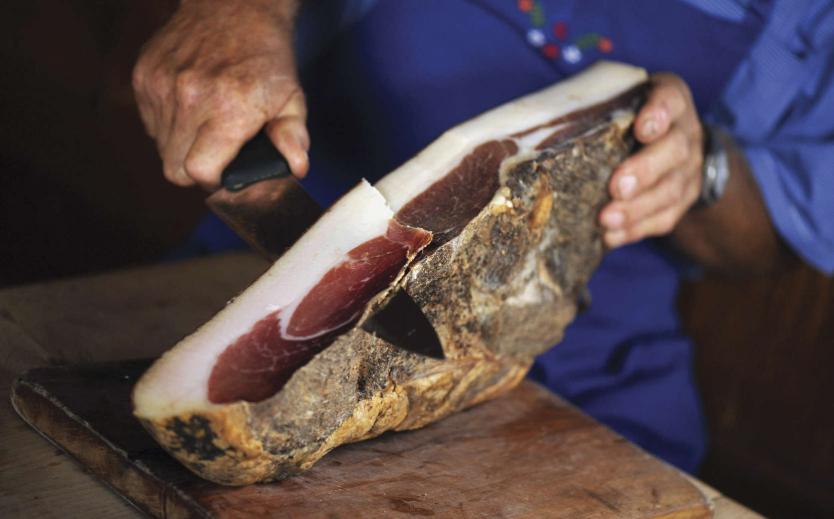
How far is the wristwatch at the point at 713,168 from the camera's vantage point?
1.85 metres

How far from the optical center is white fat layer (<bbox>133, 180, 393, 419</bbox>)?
109 centimetres

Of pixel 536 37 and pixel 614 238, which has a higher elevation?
pixel 536 37

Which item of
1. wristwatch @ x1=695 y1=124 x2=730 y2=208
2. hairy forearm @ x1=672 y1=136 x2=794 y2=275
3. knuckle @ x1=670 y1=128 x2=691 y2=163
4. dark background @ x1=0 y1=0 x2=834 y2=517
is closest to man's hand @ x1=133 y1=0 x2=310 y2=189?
knuckle @ x1=670 y1=128 x2=691 y2=163

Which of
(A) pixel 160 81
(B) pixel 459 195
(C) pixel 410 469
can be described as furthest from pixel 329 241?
(A) pixel 160 81

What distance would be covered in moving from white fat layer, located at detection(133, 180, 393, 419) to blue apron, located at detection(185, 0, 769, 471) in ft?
2.39

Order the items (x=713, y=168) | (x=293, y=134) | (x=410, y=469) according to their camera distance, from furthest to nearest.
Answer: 1. (x=713, y=168)
2. (x=293, y=134)
3. (x=410, y=469)

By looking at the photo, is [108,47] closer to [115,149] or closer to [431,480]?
[115,149]

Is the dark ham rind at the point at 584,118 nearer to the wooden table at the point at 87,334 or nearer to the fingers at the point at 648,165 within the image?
the fingers at the point at 648,165

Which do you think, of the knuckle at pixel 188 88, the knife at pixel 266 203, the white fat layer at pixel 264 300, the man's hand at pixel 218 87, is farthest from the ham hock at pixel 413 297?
the knuckle at pixel 188 88

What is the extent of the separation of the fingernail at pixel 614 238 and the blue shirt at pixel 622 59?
43cm

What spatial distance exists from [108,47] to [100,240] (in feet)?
2.10

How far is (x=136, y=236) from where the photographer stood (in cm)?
332

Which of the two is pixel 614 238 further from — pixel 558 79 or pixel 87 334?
pixel 87 334

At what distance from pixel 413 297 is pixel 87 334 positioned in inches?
25.3
